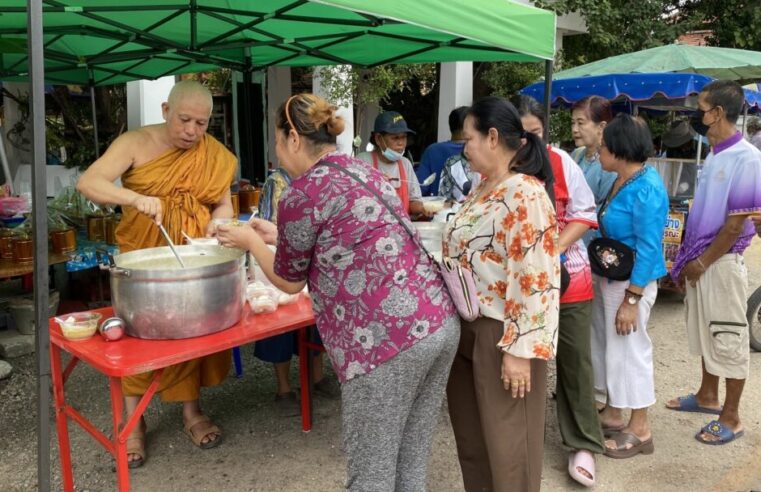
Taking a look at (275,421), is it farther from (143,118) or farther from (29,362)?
(143,118)

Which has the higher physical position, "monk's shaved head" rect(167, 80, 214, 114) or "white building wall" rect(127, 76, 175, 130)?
"white building wall" rect(127, 76, 175, 130)

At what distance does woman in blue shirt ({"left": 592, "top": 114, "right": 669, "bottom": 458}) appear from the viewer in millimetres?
2633

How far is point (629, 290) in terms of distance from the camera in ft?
8.77

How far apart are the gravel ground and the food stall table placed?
1.65ft

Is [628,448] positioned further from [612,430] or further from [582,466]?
[582,466]

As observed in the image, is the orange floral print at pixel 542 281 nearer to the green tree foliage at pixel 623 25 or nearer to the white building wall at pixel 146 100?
the white building wall at pixel 146 100

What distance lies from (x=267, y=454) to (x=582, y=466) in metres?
1.41

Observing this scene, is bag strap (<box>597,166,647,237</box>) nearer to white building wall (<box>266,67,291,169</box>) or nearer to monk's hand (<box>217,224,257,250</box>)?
monk's hand (<box>217,224,257,250</box>)

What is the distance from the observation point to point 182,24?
392cm

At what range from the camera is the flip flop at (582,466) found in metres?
2.61

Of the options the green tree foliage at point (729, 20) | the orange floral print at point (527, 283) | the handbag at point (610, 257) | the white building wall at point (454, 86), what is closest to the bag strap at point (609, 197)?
the handbag at point (610, 257)

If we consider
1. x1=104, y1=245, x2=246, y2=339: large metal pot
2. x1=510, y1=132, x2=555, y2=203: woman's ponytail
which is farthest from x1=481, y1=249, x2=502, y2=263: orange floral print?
x1=104, y1=245, x2=246, y2=339: large metal pot

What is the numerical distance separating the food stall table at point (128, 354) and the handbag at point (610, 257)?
128cm

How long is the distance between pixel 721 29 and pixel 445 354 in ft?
36.8
